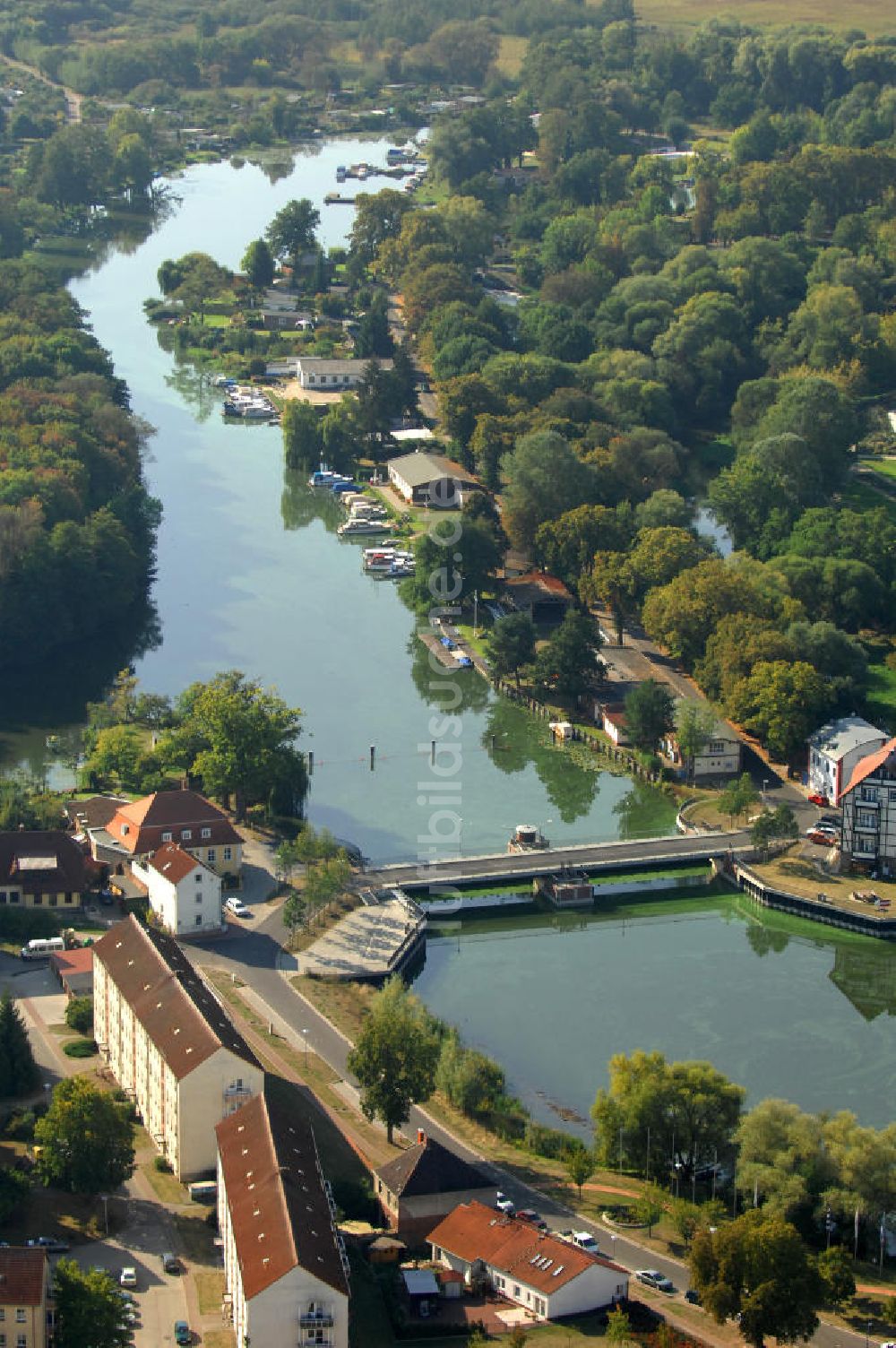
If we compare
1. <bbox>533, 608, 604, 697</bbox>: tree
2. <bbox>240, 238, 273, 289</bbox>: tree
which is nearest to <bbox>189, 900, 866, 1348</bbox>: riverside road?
<bbox>533, 608, 604, 697</bbox>: tree

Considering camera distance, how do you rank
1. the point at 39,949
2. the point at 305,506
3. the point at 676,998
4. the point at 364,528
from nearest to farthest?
1. the point at 39,949
2. the point at 676,998
3. the point at 364,528
4. the point at 305,506

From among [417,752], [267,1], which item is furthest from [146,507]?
[267,1]

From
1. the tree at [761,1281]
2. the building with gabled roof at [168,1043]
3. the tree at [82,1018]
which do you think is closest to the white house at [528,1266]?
the tree at [761,1281]

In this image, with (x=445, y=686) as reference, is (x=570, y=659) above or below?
above

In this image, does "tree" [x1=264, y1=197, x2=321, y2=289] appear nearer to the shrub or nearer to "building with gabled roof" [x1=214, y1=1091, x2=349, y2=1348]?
the shrub

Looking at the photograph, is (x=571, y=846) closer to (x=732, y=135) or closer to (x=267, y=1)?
(x=732, y=135)

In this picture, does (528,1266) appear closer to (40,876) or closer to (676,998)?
(676,998)

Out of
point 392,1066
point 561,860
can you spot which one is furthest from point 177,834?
point 392,1066
